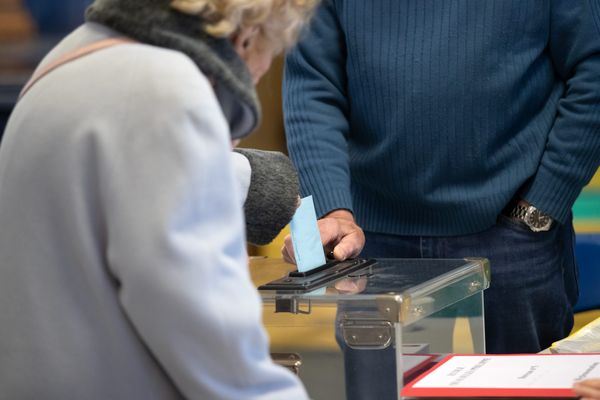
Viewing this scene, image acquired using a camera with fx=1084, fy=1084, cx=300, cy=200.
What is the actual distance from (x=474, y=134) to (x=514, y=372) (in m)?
0.77

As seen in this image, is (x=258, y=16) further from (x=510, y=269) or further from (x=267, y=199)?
(x=510, y=269)

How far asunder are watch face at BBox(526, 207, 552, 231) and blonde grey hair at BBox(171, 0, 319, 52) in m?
1.11

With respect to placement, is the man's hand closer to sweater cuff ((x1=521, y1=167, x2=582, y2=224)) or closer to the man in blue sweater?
the man in blue sweater

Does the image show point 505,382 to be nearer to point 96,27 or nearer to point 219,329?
point 219,329

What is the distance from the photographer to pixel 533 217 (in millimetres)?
2141

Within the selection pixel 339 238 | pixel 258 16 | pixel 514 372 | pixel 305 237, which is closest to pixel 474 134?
pixel 339 238

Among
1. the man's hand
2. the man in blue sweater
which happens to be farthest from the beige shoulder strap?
the man in blue sweater

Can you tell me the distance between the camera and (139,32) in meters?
1.04

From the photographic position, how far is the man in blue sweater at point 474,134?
6.93 feet

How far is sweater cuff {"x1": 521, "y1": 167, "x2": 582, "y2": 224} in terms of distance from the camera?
2.12 m

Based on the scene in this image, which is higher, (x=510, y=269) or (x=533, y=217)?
(x=533, y=217)

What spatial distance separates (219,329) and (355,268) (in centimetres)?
82

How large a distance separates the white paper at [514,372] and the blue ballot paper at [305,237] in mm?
278

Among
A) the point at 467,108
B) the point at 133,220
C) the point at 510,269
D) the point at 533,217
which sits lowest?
the point at 510,269
